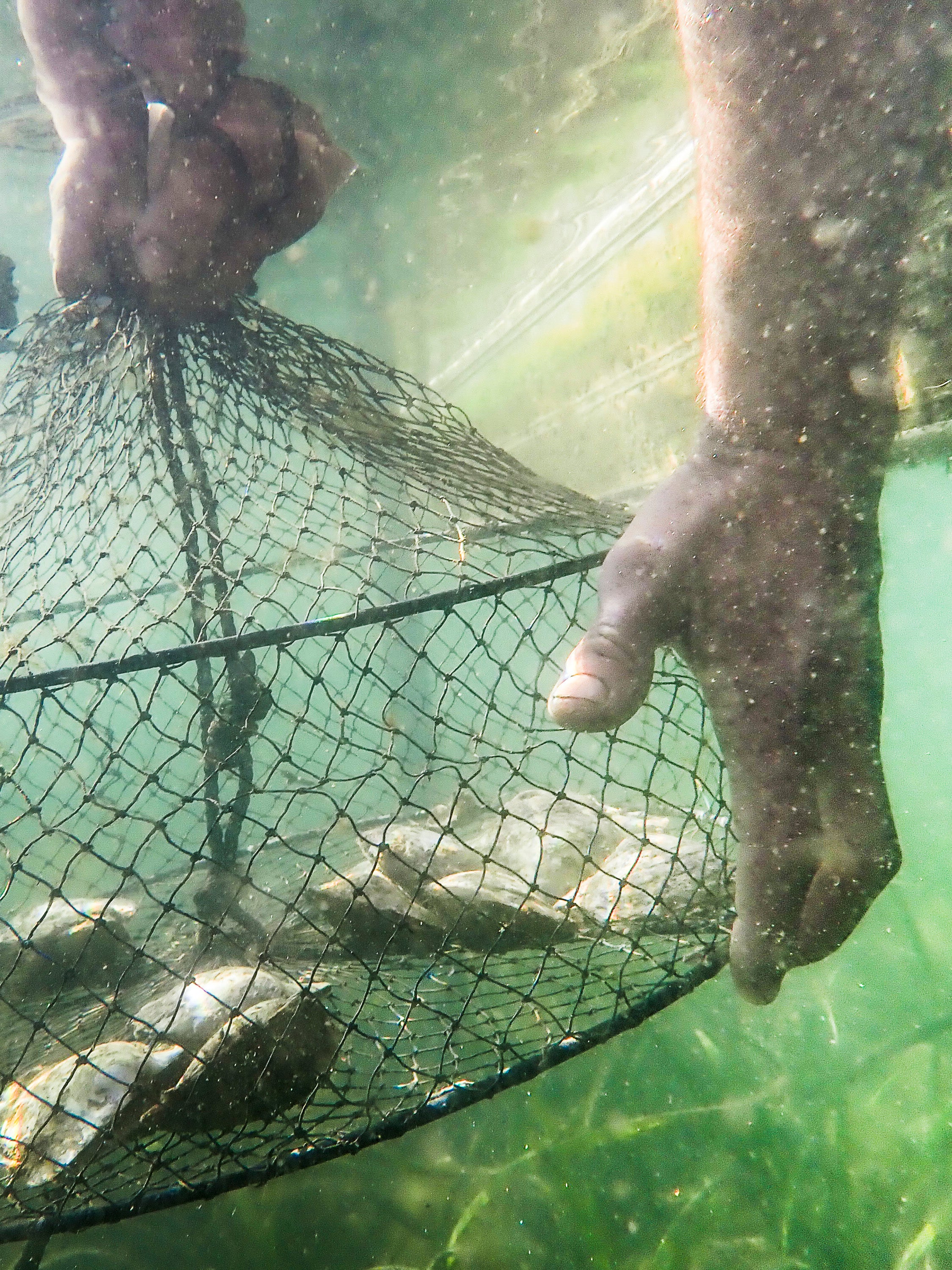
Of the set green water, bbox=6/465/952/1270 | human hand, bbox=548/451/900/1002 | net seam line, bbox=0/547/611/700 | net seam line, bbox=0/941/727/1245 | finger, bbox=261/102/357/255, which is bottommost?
green water, bbox=6/465/952/1270

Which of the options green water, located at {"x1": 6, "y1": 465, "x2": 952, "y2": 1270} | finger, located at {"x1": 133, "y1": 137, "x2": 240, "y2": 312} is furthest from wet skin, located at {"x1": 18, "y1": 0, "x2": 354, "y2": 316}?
green water, located at {"x1": 6, "y1": 465, "x2": 952, "y2": 1270}

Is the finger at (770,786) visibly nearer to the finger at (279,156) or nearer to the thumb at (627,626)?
the thumb at (627,626)

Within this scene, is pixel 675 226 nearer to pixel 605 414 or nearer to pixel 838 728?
pixel 605 414

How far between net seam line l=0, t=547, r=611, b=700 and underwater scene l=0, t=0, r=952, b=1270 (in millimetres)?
10

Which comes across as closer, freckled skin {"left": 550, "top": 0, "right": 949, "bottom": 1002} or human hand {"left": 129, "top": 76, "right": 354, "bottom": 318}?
freckled skin {"left": 550, "top": 0, "right": 949, "bottom": 1002}

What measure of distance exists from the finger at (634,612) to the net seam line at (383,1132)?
2.70 ft

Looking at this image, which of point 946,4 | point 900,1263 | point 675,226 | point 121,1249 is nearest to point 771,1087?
point 900,1263

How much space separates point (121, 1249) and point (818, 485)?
2613mm

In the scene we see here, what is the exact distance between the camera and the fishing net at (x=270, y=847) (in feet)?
4.48

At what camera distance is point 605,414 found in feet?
13.3

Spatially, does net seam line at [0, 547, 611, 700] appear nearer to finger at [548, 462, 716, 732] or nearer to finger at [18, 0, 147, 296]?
finger at [548, 462, 716, 732]

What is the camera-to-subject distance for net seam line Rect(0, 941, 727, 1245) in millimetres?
1196

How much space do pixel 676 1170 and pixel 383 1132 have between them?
4.37 feet

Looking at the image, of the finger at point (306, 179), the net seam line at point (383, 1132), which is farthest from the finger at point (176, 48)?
the net seam line at point (383, 1132)
